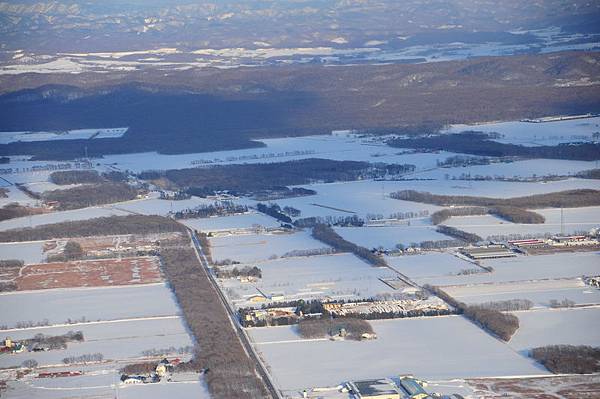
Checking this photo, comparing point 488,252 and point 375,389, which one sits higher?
point 375,389

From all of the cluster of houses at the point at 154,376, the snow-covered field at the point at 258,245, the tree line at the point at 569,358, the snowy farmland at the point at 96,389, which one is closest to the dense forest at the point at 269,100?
the snow-covered field at the point at 258,245

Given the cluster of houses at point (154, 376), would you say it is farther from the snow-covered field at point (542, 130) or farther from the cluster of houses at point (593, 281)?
the snow-covered field at point (542, 130)

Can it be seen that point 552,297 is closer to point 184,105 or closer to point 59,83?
point 184,105

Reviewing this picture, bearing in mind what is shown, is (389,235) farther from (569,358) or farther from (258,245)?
(569,358)

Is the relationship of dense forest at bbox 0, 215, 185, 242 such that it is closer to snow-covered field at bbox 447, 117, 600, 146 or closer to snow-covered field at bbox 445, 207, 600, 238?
snow-covered field at bbox 445, 207, 600, 238

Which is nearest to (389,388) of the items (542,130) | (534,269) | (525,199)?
(534,269)

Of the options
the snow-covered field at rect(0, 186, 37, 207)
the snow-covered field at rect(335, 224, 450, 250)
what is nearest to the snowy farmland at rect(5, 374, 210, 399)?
the snow-covered field at rect(335, 224, 450, 250)

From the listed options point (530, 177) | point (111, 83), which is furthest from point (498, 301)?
point (111, 83)

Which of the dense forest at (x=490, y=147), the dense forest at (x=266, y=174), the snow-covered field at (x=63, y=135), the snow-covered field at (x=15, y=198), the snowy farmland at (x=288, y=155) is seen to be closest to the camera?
the snow-covered field at (x=15, y=198)
